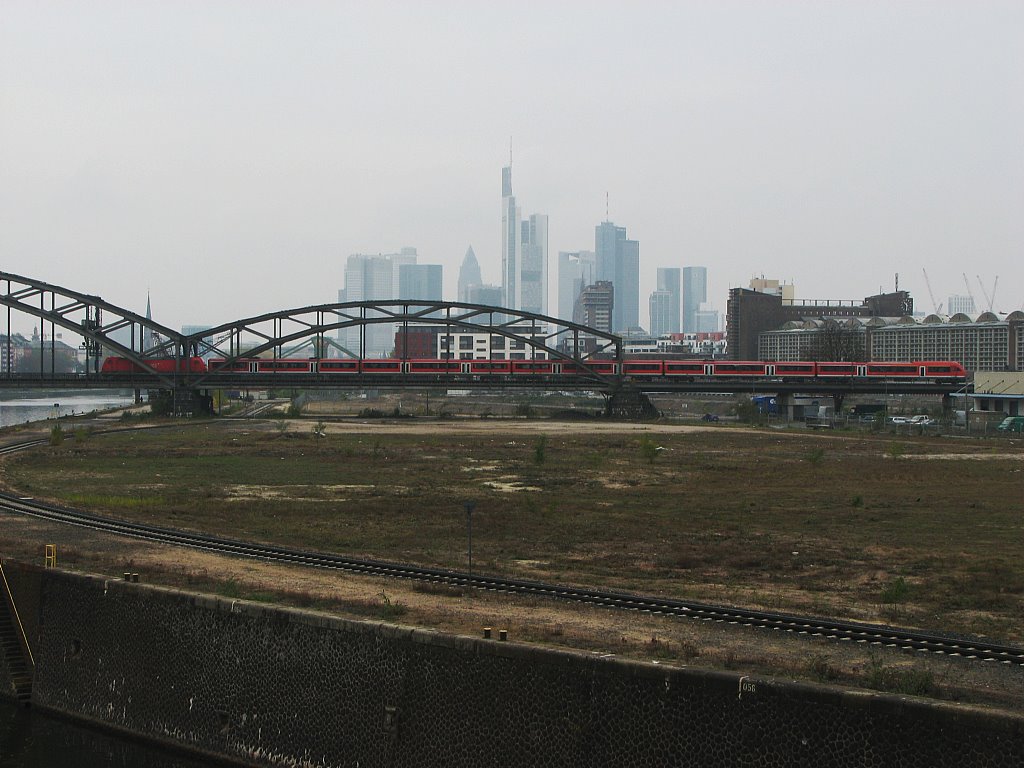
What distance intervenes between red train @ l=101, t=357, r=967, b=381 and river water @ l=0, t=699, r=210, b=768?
353 feet

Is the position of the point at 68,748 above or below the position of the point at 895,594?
below

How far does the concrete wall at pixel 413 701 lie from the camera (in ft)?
62.3

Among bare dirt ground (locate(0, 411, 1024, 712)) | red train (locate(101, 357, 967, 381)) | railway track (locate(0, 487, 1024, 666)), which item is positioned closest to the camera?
bare dirt ground (locate(0, 411, 1024, 712))

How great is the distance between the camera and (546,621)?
2631 cm

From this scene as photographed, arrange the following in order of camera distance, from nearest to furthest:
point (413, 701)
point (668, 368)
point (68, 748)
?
point (413, 701), point (68, 748), point (668, 368)

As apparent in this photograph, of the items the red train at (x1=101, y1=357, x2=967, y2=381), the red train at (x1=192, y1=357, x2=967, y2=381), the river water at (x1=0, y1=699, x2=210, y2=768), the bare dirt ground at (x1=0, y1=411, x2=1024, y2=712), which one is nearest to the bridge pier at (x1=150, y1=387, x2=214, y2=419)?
the red train at (x1=101, y1=357, x2=967, y2=381)

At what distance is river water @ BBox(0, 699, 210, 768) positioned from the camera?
26047 mm

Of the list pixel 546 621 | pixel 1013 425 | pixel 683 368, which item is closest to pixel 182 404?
pixel 683 368

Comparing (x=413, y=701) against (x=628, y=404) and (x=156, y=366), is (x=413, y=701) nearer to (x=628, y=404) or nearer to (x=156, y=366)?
(x=628, y=404)

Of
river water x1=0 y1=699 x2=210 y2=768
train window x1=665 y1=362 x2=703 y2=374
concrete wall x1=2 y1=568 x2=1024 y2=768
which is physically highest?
train window x1=665 y1=362 x2=703 y2=374

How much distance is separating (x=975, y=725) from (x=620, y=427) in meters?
99.5

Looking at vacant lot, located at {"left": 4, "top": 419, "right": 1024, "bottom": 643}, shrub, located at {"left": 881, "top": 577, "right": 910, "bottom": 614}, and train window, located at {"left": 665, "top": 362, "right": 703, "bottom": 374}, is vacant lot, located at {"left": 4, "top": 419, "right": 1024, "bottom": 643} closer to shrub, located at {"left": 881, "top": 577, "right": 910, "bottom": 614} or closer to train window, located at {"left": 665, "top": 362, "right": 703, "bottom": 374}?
shrub, located at {"left": 881, "top": 577, "right": 910, "bottom": 614}

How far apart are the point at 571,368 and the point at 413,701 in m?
118

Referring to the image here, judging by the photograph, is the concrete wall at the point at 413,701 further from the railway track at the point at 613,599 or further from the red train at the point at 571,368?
the red train at the point at 571,368
